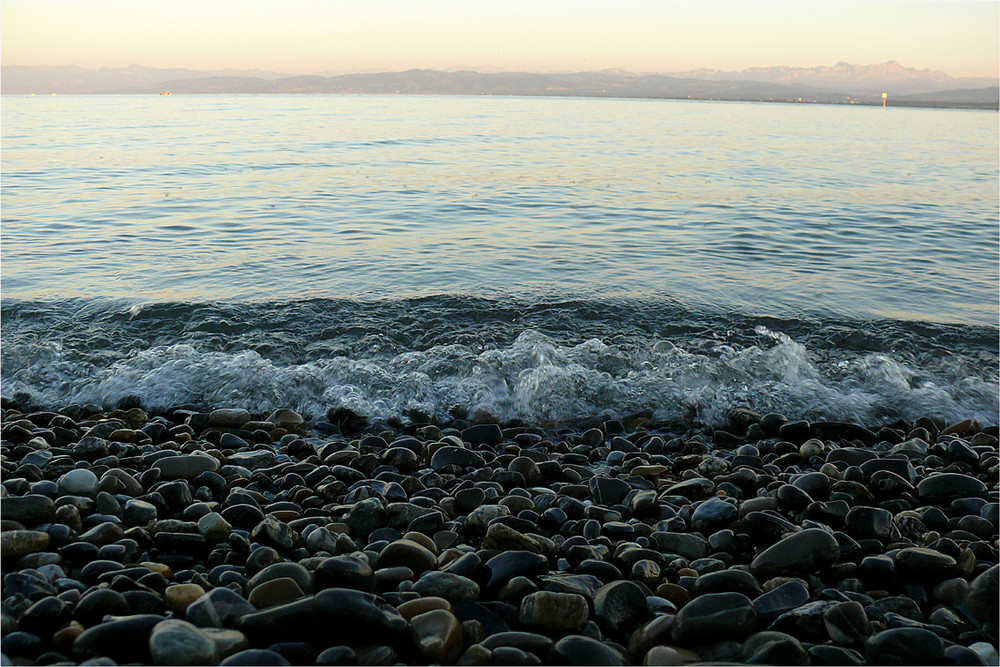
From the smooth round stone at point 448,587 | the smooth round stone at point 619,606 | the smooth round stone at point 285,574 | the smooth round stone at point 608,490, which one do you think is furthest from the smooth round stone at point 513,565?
the smooth round stone at point 608,490

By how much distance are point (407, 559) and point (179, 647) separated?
1.23m

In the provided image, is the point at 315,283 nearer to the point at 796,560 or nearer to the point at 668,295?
the point at 668,295

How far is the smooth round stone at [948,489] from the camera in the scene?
478 cm

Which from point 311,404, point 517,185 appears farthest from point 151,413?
point 517,185

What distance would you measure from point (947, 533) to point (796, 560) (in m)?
1.22

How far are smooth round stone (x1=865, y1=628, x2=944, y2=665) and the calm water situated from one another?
12.5 feet

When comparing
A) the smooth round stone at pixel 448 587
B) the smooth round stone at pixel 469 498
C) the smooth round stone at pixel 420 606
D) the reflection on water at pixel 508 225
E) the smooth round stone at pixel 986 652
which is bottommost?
the smooth round stone at pixel 469 498

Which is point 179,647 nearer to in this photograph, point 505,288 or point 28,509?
point 28,509

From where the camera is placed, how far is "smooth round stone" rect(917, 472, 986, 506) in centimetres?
478

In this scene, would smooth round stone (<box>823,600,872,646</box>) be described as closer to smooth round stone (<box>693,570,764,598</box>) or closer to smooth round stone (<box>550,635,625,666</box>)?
smooth round stone (<box>693,570,764,598</box>)

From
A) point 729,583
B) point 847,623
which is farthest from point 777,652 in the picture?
point 729,583

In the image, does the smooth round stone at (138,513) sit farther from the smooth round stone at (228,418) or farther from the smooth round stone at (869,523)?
the smooth round stone at (869,523)

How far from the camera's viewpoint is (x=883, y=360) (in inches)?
314

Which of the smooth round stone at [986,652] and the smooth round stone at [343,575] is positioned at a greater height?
→ the smooth round stone at [343,575]
